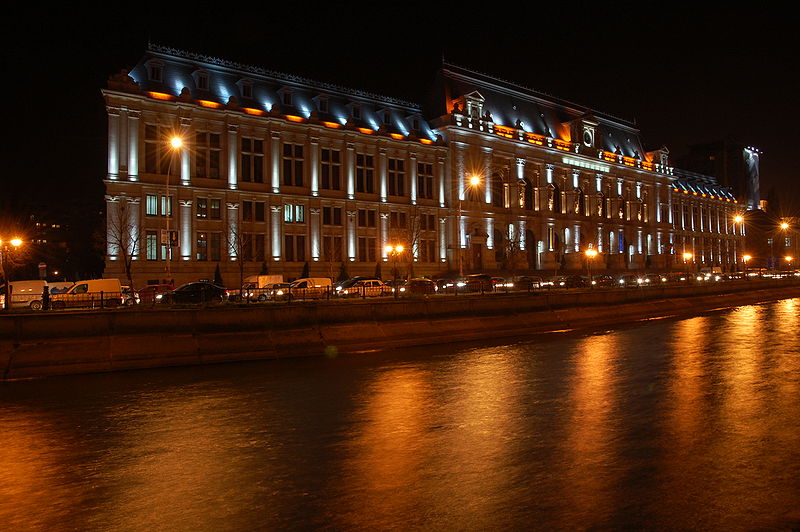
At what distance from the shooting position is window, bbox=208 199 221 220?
5569 centimetres

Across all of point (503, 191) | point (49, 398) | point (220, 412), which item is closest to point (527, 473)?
point (220, 412)

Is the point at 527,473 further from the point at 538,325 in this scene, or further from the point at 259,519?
the point at 538,325

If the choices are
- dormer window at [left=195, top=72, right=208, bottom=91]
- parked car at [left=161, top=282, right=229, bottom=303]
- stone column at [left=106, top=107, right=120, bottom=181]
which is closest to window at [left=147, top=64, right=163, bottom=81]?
dormer window at [left=195, top=72, right=208, bottom=91]

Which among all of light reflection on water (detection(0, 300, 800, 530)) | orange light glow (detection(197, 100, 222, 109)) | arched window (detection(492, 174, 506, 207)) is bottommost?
light reflection on water (detection(0, 300, 800, 530))

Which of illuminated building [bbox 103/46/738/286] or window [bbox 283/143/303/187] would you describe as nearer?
illuminated building [bbox 103/46/738/286]

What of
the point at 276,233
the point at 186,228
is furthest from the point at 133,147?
the point at 276,233

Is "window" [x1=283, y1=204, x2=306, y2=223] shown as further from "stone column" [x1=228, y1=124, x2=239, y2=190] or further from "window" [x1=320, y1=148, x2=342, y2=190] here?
"stone column" [x1=228, y1=124, x2=239, y2=190]

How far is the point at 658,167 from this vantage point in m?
105

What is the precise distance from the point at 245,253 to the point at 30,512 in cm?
4919

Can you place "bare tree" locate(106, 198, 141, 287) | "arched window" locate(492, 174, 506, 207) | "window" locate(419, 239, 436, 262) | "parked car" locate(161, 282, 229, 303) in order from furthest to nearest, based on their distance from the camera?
1. "arched window" locate(492, 174, 506, 207)
2. "window" locate(419, 239, 436, 262)
3. "bare tree" locate(106, 198, 141, 287)
4. "parked car" locate(161, 282, 229, 303)

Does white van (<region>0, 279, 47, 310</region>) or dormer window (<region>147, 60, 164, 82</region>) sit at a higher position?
dormer window (<region>147, 60, 164, 82</region>)

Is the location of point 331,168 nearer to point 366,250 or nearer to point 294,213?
point 294,213

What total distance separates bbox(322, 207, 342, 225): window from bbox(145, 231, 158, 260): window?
53.4ft

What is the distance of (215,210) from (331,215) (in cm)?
1179
